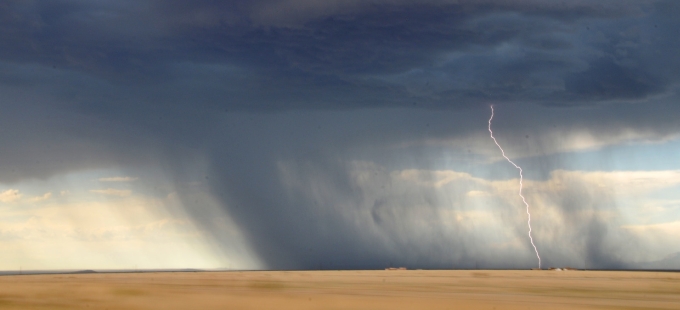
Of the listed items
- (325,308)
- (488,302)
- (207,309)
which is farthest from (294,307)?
(488,302)

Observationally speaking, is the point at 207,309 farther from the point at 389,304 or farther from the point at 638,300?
the point at 638,300

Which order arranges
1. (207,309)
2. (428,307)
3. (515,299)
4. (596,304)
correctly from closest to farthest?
(207,309) < (428,307) < (596,304) < (515,299)

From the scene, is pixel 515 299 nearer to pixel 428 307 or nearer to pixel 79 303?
pixel 428 307

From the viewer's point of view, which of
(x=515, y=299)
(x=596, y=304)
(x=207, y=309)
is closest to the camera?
(x=207, y=309)

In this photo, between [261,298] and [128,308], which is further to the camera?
[261,298]

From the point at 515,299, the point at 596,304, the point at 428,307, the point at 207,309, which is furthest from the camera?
the point at 515,299

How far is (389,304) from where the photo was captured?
40812mm

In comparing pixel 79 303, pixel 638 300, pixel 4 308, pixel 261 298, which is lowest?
pixel 4 308

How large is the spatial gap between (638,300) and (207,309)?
32130 mm

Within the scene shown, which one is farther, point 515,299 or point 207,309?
point 515,299

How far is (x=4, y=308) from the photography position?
37.4 meters

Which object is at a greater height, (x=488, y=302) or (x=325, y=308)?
(x=488, y=302)

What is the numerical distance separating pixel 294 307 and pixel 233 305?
3917 mm

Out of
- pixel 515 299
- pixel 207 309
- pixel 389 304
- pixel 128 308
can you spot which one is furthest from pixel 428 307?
pixel 128 308
